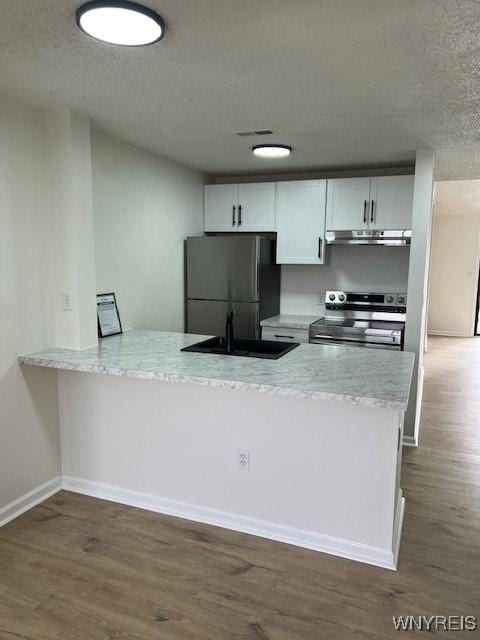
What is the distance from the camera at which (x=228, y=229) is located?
4.65 metres

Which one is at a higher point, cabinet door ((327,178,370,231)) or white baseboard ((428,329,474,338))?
cabinet door ((327,178,370,231))

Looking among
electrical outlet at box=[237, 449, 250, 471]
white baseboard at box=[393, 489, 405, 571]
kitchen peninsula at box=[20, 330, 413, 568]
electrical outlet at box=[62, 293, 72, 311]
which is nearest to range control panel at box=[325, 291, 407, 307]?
kitchen peninsula at box=[20, 330, 413, 568]

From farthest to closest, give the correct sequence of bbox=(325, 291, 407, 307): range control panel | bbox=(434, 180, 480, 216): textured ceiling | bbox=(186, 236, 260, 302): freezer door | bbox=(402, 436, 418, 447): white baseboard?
bbox=(434, 180, 480, 216): textured ceiling
bbox=(325, 291, 407, 307): range control panel
bbox=(186, 236, 260, 302): freezer door
bbox=(402, 436, 418, 447): white baseboard

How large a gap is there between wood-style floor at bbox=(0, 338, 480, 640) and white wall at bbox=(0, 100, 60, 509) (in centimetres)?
33

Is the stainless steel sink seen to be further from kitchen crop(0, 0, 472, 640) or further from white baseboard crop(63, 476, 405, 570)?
white baseboard crop(63, 476, 405, 570)

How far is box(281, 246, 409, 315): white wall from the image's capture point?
450cm

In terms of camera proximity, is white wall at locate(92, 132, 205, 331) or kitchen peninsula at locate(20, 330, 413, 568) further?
white wall at locate(92, 132, 205, 331)

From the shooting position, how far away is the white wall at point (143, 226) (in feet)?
11.1

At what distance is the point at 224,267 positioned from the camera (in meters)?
4.28

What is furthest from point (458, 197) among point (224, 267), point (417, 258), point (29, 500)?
point (29, 500)

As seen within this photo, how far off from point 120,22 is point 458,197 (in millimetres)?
6300

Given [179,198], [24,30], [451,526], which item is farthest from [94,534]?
[179,198]

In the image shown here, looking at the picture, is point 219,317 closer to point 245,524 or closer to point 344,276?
point 344,276

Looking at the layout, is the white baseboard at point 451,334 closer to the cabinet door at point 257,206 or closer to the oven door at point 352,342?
the oven door at point 352,342
